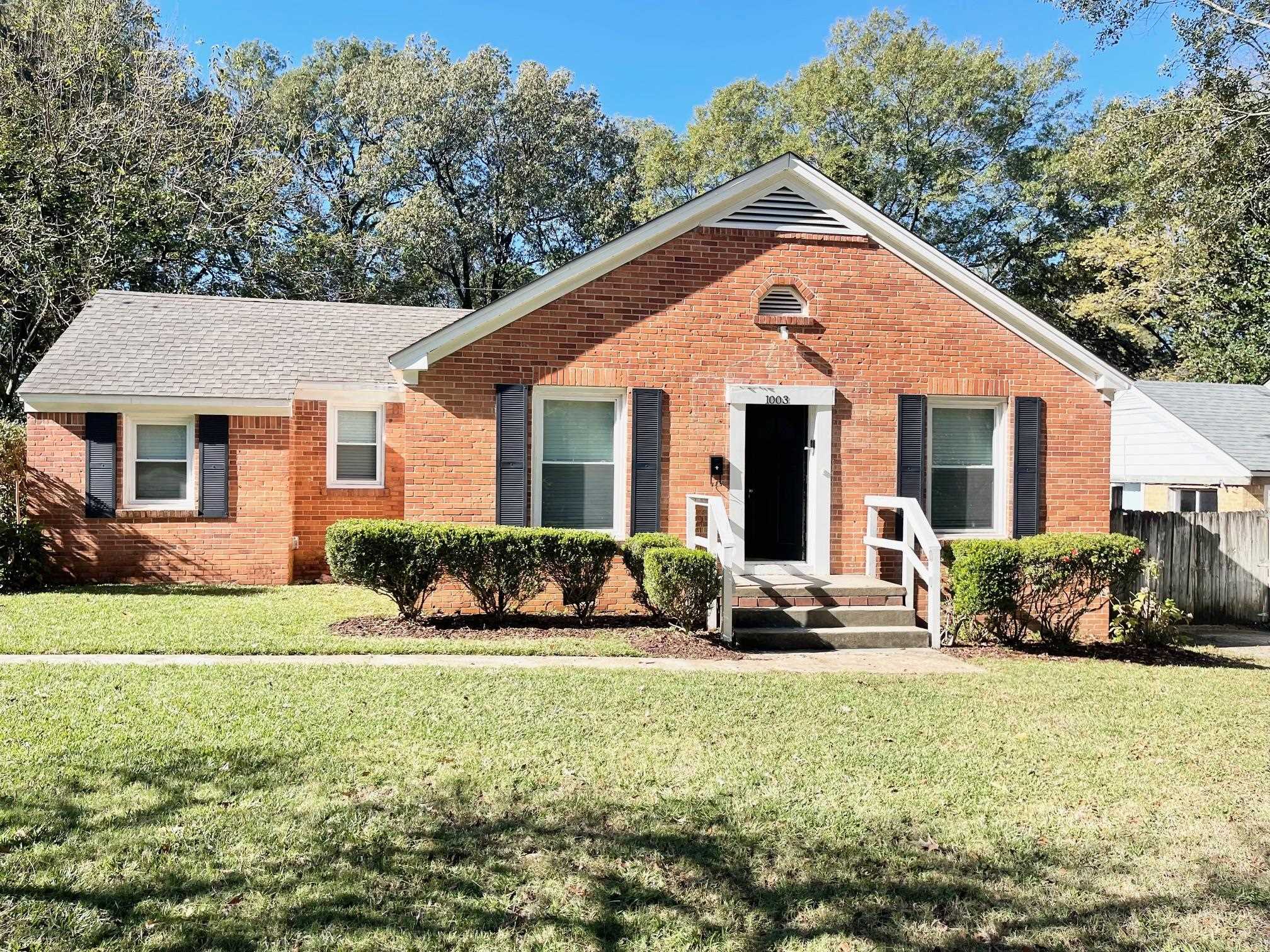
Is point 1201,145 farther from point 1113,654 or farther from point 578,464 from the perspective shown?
point 578,464

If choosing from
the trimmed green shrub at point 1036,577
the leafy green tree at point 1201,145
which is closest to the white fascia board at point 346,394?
the trimmed green shrub at point 1036,577

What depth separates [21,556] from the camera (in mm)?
12266

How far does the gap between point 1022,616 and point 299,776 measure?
27.4ft

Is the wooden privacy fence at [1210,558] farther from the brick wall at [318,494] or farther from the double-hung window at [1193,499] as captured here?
the brick wall at [318,494]

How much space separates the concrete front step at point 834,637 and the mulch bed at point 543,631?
17.3 inches

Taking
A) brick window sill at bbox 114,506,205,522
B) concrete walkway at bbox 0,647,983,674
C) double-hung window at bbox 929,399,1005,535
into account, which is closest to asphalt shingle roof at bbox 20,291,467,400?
brick window sill at bbox 114,506,205,522

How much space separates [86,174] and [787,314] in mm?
17582

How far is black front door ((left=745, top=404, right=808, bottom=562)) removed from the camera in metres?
11.4

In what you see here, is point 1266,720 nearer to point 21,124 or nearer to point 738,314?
point 738,314

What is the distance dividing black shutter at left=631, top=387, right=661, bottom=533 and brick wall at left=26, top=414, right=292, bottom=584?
20.6 feet

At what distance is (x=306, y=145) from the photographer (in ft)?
99.5

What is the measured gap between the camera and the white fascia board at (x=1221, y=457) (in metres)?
16.1

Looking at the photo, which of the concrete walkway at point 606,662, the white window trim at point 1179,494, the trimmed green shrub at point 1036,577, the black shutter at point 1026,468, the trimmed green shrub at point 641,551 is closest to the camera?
the concrete walkway at point 606,662

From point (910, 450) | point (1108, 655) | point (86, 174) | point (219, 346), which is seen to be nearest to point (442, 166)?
point (86, 174)
